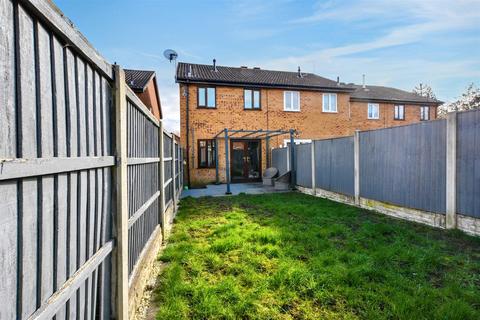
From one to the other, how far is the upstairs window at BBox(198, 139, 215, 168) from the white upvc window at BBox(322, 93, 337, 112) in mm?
7564

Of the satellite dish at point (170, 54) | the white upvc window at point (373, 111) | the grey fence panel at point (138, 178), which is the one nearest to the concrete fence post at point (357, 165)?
the grey fence panel at point (138, 178)

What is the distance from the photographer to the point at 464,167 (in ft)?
15.4

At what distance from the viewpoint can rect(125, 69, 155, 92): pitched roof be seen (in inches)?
464

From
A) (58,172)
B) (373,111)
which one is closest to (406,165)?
(58,172)

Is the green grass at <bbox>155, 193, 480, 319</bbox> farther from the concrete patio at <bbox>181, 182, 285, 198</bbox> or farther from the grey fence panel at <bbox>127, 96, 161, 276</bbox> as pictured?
the concrete patio at <bbox>181, 182, 285, 198</bbox>

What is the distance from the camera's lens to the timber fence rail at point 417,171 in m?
4.66

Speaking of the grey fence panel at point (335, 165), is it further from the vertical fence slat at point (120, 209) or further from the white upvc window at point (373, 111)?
the white upvc window at point (373, 111)

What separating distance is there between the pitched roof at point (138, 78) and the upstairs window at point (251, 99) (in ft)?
17.7

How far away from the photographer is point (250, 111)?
48.1 feet

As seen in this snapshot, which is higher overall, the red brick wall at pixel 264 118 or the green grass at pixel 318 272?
the red brick wall at pixel 264 118

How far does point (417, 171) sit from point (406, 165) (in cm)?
32

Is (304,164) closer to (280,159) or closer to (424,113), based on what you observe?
(280,159)

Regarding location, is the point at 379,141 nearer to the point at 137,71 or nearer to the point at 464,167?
the point at 464,167

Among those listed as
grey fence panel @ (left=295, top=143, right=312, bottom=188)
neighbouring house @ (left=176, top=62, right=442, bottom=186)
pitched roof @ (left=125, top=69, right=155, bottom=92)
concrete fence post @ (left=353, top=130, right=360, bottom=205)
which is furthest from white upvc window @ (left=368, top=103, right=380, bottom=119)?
pitched roof @ (left=125, top=69, right=155, bottom=92)
